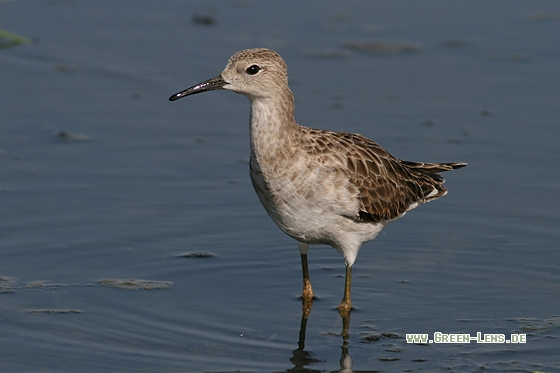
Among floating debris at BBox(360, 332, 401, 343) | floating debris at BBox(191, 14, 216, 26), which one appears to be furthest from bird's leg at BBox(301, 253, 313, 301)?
floating debris at BBox(191, 14, 216, 26)

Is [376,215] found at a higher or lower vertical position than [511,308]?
higher

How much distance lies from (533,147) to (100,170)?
4998mm

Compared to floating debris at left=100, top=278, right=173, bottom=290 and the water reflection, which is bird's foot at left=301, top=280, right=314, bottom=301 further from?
floating debris at left=100, top=278, right=173, bottom=290

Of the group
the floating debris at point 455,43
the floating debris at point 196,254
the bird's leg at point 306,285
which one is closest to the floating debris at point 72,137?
the floating debris at point 196,254

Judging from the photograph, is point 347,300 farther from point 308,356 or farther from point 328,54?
point 328,54

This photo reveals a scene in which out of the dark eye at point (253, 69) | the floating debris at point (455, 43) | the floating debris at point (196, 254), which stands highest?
the floating debris at point (455, 43)

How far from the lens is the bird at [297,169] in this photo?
342 inches

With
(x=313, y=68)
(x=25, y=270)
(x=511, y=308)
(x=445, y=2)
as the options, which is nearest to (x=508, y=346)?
(x=511, y=308)

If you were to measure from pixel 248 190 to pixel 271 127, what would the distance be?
2.95 metres

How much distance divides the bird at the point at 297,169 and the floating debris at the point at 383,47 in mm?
5745

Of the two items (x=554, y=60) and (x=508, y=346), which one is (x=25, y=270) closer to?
(x=508, y=346)

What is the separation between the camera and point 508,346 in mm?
8336

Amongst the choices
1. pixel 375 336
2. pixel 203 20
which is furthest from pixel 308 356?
pixel 203 20

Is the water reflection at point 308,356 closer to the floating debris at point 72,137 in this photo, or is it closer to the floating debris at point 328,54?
the floating debris at point 72,137
